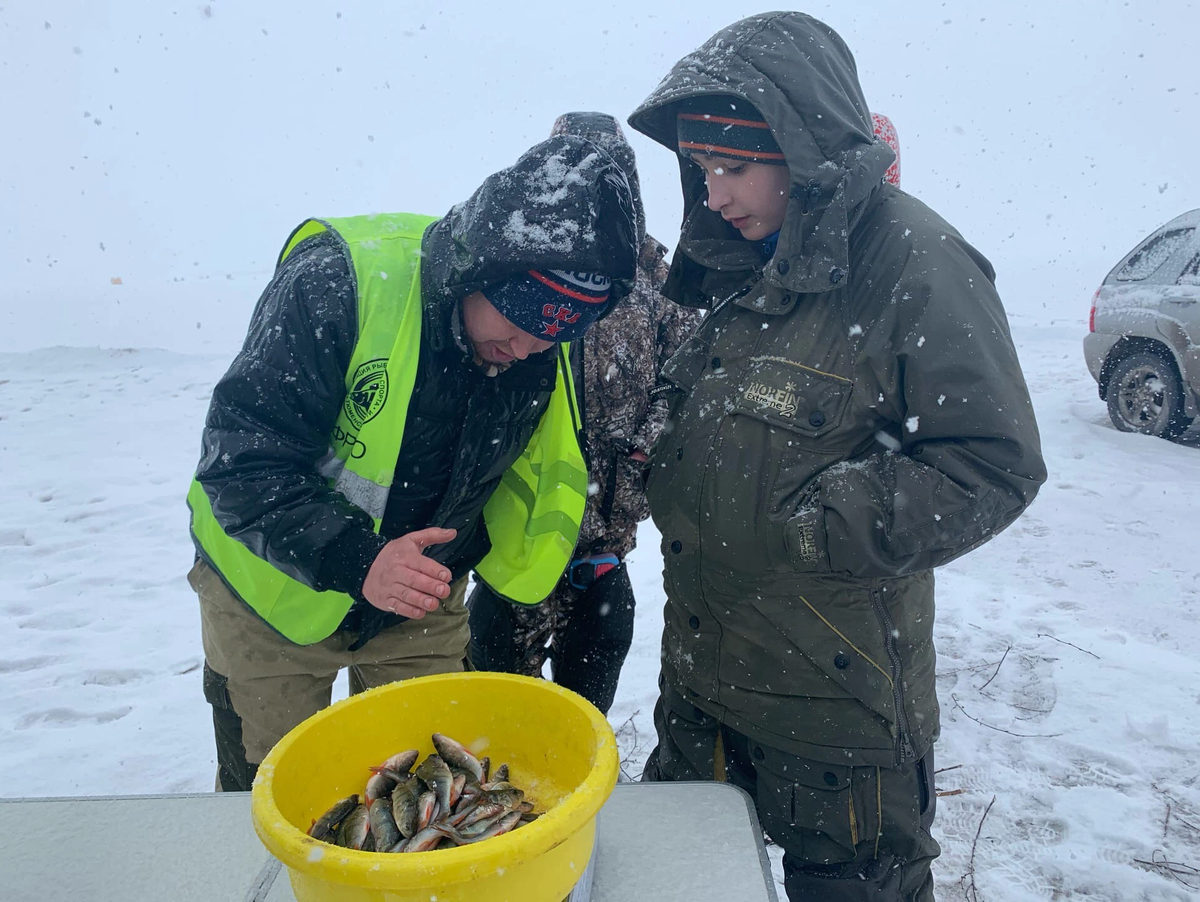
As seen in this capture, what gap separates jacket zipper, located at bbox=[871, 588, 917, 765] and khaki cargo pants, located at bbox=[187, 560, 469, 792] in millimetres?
1093

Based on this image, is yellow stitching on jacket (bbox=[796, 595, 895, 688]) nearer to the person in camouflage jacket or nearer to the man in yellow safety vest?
the man in yellow safety vest

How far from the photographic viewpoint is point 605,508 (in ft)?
9.46

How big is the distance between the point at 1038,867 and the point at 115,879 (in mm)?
2541

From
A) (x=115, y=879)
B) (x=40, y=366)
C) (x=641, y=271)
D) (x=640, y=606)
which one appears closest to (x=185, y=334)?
(x=40, y=366)

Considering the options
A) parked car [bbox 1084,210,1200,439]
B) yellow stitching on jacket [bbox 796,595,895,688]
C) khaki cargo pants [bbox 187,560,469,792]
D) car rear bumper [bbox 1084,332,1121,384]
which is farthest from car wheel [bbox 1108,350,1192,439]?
khaki cargo pants [bbox 187,560,469,792]

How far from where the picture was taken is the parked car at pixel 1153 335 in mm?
6727

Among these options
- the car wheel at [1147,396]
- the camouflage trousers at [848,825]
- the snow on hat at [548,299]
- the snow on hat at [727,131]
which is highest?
the snow on hat at [727,131]

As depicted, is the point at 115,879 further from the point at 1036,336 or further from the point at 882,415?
the point at 1036,336

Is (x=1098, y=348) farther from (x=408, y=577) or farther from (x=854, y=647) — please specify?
(x=408, y=577)

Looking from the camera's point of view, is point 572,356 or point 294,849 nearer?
point 294,849

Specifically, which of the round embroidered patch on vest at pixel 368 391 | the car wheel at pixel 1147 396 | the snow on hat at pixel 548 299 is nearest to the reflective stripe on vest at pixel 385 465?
the round embroidered patch on vest at pixel 368 391

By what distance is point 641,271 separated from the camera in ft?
9.35

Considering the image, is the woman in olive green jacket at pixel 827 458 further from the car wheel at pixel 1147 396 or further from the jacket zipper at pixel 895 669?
the car wheel at pixel 1147 396

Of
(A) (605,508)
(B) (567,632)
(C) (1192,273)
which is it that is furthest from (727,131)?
(C) (1192,273)
